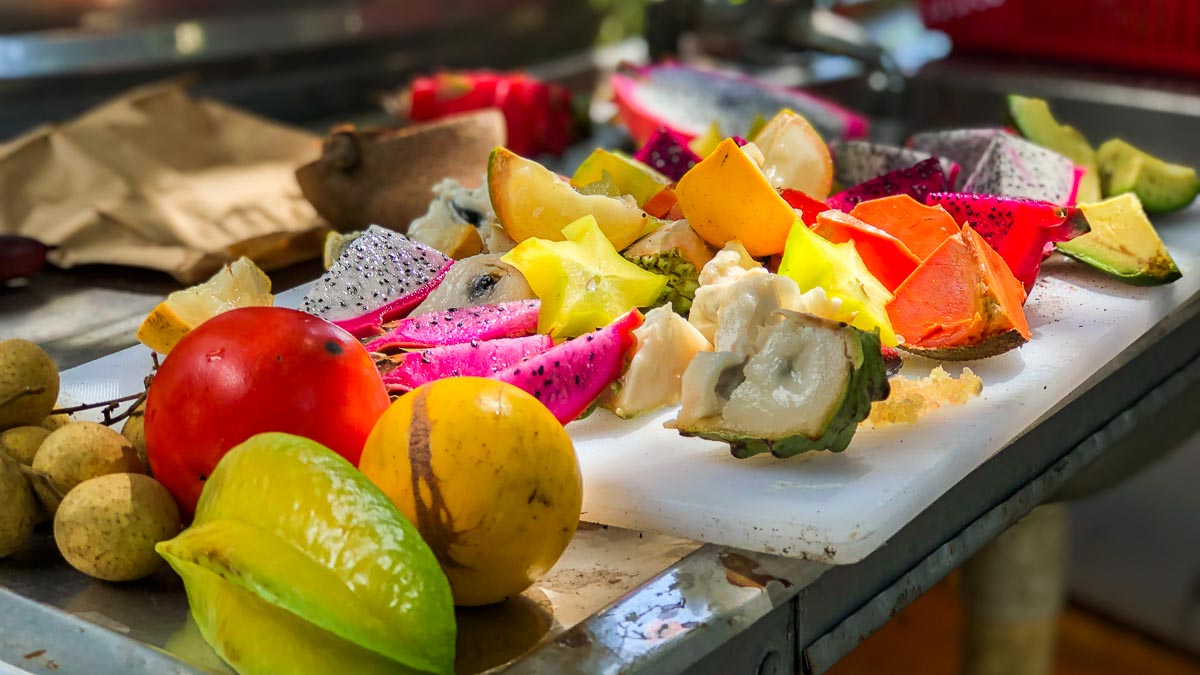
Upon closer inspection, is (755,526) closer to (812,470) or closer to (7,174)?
(812,470)

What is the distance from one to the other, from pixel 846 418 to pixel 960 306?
25 centimetres

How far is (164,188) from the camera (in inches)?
72.7

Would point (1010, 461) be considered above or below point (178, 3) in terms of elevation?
below

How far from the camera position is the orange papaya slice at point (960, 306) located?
1.12 meters

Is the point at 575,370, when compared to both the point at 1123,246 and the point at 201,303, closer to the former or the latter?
the point at 201,303

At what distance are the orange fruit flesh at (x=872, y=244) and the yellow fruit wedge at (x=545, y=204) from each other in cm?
18

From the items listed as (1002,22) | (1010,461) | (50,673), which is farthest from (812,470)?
(1002,22)

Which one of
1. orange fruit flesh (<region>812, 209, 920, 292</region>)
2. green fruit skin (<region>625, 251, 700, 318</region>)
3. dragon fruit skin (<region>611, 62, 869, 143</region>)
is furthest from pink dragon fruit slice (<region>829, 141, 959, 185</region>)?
dragon fruit skin (<region>611, 62, 869, 143</region>)

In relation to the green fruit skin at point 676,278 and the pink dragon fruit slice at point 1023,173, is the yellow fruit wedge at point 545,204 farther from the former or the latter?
the pink dragon fruit slice at point 1023,173

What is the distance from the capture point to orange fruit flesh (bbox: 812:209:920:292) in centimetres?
124

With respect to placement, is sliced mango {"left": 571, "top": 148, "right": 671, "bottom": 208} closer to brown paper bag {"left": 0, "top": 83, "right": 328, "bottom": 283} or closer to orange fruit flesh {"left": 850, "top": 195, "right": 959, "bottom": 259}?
orange fruit flesh {"left": 850, "top": 195, "right": 959, "bottom": 259}

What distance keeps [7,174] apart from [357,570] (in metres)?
1.31

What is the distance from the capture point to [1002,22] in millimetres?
2869

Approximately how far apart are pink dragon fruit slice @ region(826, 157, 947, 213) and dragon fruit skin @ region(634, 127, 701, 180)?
7.1 inches
